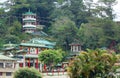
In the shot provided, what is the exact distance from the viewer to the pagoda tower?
7294cm

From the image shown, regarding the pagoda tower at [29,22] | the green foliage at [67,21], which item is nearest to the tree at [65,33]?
the green foliage at [67,21]

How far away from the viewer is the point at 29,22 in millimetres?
74312

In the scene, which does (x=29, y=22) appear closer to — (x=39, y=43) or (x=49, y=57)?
(x=39, y=43)

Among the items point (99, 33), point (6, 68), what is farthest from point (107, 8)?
point (6, 68)

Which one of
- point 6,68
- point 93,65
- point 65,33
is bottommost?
point 6,68

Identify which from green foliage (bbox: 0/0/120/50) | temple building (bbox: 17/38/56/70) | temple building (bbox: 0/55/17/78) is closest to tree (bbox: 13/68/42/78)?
temple building (bbox: 0/55/17/78)

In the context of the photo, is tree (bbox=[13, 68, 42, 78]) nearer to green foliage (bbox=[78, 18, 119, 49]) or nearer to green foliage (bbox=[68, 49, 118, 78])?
green foliage (bbox=[68, 49, 118, 78])

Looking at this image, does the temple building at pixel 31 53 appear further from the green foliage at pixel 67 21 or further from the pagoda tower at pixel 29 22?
the pagoda tower at pixel 29 22

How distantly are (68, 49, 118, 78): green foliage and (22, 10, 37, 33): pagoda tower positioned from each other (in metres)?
40.5

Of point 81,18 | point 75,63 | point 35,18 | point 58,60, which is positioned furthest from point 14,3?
point 75,63

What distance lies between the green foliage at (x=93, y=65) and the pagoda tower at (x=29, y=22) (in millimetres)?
40538

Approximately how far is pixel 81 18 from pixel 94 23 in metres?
12.1

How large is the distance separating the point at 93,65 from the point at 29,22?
1700 inches

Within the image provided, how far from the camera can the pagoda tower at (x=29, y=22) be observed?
7294cm
